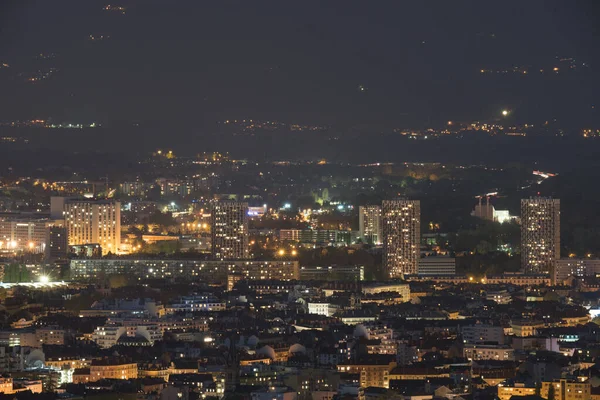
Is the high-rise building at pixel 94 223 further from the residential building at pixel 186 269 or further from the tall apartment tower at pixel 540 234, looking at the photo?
the tall apartment tower at pixel 540 234

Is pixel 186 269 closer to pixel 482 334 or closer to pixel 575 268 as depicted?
pixel 575 268

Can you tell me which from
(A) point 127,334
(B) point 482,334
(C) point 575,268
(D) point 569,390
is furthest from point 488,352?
(C) point 575,268

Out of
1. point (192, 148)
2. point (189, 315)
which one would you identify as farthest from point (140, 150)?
point (189, 315)

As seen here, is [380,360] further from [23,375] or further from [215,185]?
[215,185]

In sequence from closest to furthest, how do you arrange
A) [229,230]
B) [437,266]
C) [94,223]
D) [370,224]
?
[437,266], [229,230], [94,223], [370,224]

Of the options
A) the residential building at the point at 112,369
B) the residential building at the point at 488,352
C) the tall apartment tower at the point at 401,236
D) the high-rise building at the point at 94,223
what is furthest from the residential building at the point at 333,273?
the residential building at the point at 112,369

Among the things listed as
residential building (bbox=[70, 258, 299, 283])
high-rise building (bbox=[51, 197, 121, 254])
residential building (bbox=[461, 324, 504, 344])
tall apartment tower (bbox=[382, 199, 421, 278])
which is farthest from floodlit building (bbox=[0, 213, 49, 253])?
residential building (bbox=[461, 324, 504, 344])
